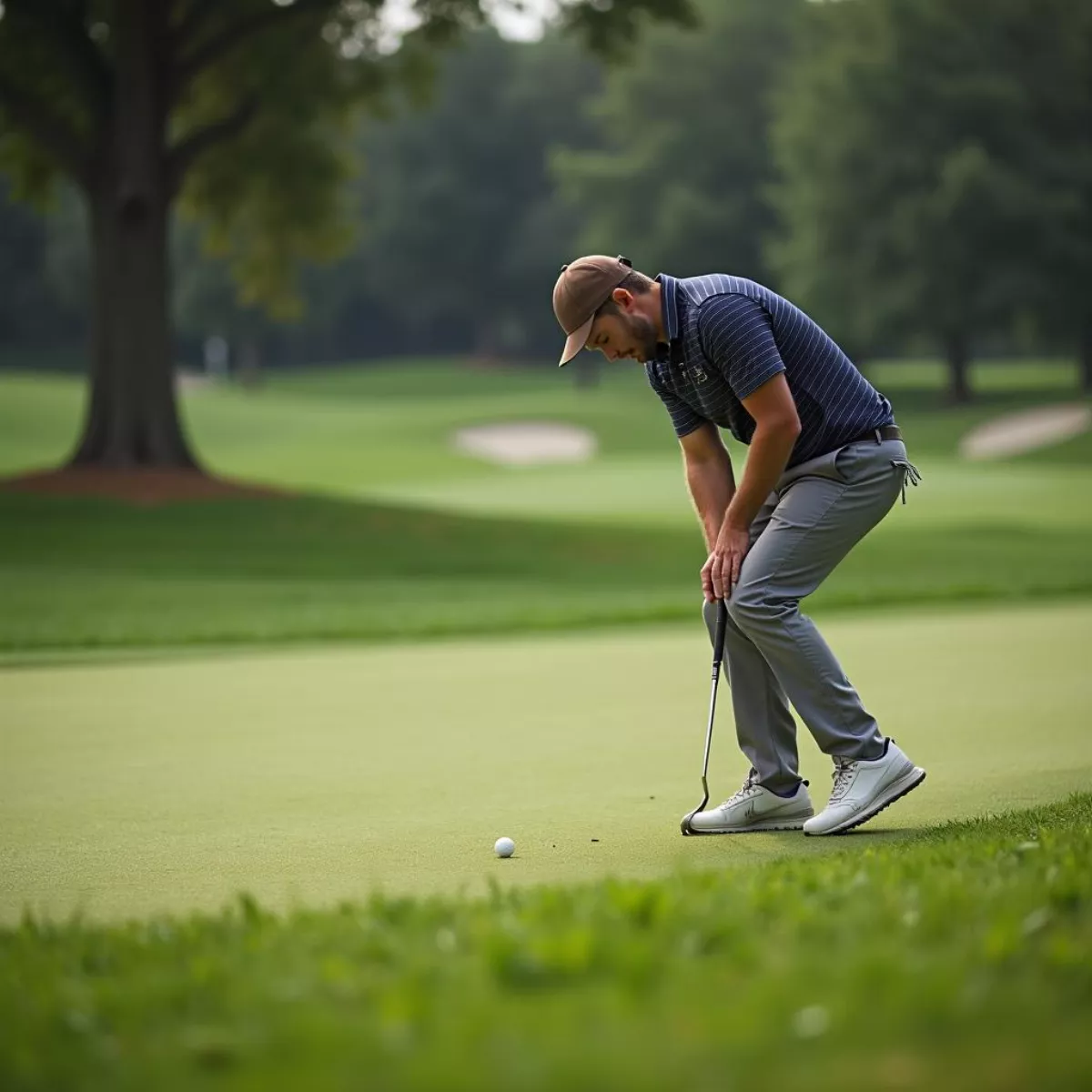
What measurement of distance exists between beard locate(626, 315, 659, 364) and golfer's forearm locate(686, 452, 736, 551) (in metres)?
0.61

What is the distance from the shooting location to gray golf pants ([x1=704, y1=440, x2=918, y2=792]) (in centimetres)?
507

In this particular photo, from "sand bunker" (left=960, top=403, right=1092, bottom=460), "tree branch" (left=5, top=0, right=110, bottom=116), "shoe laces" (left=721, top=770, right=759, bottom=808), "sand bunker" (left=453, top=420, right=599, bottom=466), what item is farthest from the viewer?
"sand bunker" (left=453, top=420, right=599, bottom=466)

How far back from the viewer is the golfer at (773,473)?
4.84 m

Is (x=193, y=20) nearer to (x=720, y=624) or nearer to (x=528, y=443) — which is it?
(x=720, y=624)

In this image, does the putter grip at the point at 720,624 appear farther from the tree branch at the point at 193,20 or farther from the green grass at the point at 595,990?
the tree branch at the point at 193,20

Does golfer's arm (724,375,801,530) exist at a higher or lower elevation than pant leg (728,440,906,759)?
higher

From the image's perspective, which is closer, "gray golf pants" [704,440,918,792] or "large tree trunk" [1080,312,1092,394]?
"gray golf pants" [704,440,918,792]

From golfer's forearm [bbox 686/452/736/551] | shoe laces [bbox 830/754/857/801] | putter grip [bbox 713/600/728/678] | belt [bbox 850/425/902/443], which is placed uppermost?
belt [bbox 850/425/902/443]

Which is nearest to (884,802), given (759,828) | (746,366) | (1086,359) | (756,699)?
(759,828)

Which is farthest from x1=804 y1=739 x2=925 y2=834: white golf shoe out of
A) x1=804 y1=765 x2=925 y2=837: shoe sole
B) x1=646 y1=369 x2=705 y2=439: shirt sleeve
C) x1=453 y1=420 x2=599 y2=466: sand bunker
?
x1=453 y1=420 x2=599 y2=466: sand bunker

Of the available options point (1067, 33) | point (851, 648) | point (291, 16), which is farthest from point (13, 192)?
point (1067, 33)

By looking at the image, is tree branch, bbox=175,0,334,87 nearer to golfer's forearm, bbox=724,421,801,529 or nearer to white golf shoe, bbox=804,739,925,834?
golfer's forearm, bbox=724,421,801,529

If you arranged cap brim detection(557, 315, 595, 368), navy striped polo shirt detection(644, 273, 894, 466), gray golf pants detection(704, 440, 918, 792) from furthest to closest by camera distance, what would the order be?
gray golf pants detection(704, 440, 918, 792) → navy striped polo shirt detection(644, 273, 894, 466) → cap brim detection(557, 315, 595, 368)

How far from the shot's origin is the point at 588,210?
2714 inches
